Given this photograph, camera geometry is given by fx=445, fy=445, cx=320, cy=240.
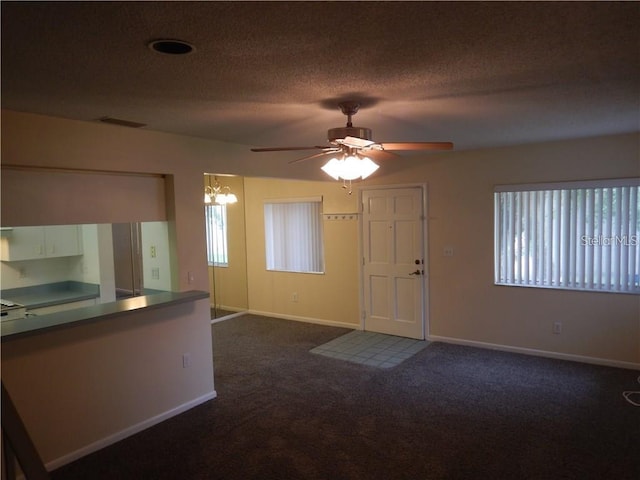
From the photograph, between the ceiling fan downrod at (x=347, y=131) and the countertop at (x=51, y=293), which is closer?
the ceiling fan downrod at (x=347, y=131)

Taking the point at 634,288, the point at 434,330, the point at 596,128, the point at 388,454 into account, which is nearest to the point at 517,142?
the point at 596,128

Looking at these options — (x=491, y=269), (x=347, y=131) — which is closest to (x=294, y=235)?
(x=491, y=269)

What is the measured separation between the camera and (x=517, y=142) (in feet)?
15.2

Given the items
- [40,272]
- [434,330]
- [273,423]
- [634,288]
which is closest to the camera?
[273,423]

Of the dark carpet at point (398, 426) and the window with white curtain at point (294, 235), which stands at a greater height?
the window with white curtain at point (294, 235)

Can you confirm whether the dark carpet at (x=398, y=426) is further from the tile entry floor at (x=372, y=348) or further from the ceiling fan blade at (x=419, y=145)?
the ceiling fan blade at (x=419, y=145)

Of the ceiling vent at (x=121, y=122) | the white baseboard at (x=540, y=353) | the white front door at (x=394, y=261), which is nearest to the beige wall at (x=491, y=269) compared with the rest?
the white baseboard at (x=540, y=353)

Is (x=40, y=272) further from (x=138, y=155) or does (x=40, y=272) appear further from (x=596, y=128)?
(x=596, y=128)

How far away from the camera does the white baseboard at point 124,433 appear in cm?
296

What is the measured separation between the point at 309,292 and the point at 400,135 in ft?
10.4

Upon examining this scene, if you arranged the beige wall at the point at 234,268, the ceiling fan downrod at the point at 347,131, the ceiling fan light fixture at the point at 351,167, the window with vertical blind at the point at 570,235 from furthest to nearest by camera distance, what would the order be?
the beige wall at the point at 234,268
the window with vertical blind at the point at 570,235
the ceiling fan light fixture at the point at 351,167
the ceiling fan downrod at the point at 347,131

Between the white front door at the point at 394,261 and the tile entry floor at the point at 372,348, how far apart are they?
0.21 m

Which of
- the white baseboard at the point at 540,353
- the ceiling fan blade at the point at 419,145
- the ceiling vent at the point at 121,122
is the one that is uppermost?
the ceiling vent at the point at 121,122

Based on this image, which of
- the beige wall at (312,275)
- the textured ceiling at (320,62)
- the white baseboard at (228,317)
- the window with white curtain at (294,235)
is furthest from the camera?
the white baseboard at (228,317)
